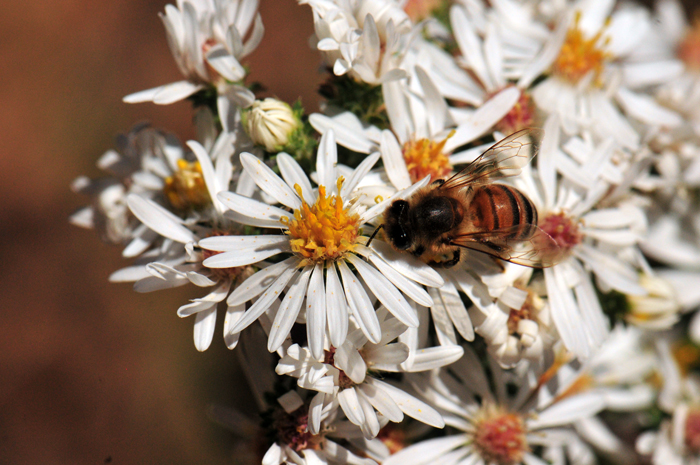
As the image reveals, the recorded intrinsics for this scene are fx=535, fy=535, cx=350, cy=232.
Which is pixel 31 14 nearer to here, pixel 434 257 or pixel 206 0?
pixel 206 0

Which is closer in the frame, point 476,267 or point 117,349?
point 476,267

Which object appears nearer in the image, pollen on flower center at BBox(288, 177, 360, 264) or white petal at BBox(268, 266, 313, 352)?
white petal at BBox(268, 266, 313, 352)

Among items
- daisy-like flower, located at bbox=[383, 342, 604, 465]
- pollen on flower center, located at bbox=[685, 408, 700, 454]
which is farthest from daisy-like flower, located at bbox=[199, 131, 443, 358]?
pollen on flower center, located at bbox=[685, 408, 700, 454]

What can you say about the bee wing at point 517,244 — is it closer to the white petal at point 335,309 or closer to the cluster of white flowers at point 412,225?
the cluster of white flowers at point 412,225

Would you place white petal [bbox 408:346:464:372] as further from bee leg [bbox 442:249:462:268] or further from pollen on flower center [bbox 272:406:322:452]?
pollen on flower center [bbox 272:406:322:452]

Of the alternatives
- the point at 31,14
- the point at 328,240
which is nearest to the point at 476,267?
the point at 328,240

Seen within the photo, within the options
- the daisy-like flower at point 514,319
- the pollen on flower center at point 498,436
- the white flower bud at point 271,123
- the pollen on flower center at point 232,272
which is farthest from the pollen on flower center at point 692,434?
the white flower bud at point 271,123
